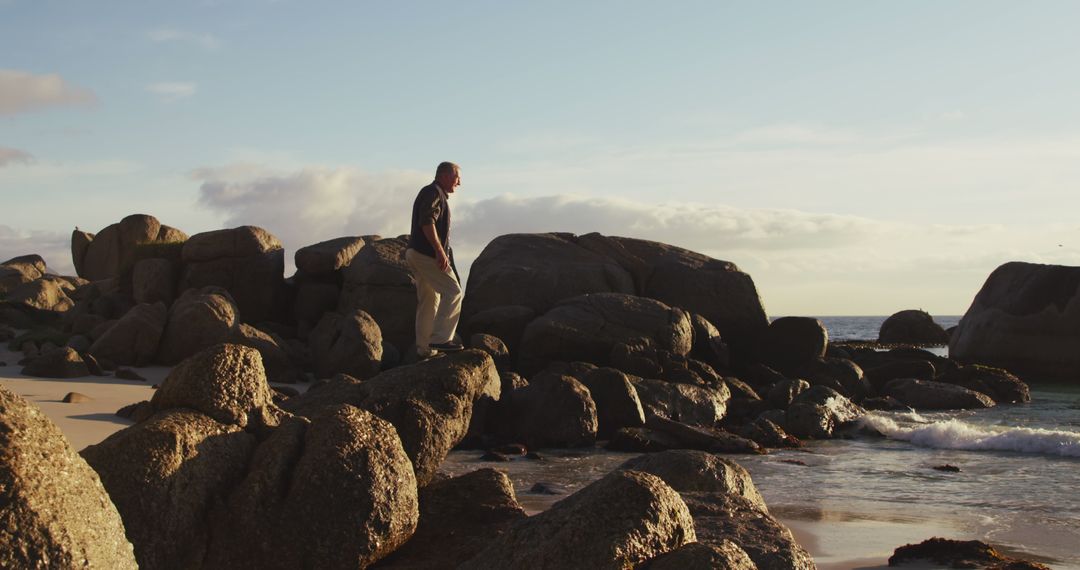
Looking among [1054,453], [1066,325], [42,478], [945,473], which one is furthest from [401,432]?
[1066,325]

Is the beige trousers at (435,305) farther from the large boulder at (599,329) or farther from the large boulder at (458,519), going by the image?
the large boulder at (599,329)

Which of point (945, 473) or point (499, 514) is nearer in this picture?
point (499, 514)

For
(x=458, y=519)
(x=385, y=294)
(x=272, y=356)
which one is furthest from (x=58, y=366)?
(x=458, y=519)

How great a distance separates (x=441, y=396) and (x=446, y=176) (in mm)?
3712

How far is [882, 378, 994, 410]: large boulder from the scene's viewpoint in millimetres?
20188

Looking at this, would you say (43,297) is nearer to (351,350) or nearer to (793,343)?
(351,350)

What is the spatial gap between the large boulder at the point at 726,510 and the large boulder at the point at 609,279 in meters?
12.7

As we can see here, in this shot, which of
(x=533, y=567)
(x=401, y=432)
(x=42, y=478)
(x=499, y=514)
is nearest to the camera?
(x=42, y=478)

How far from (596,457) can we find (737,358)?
31.8 ft

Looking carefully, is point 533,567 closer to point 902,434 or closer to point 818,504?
point 818,504

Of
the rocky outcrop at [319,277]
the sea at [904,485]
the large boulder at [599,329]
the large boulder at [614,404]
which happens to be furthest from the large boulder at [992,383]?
the rocky outcrop at [319,277]

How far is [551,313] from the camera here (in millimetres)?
18219

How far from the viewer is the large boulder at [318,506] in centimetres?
531

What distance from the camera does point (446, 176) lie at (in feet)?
35.4
